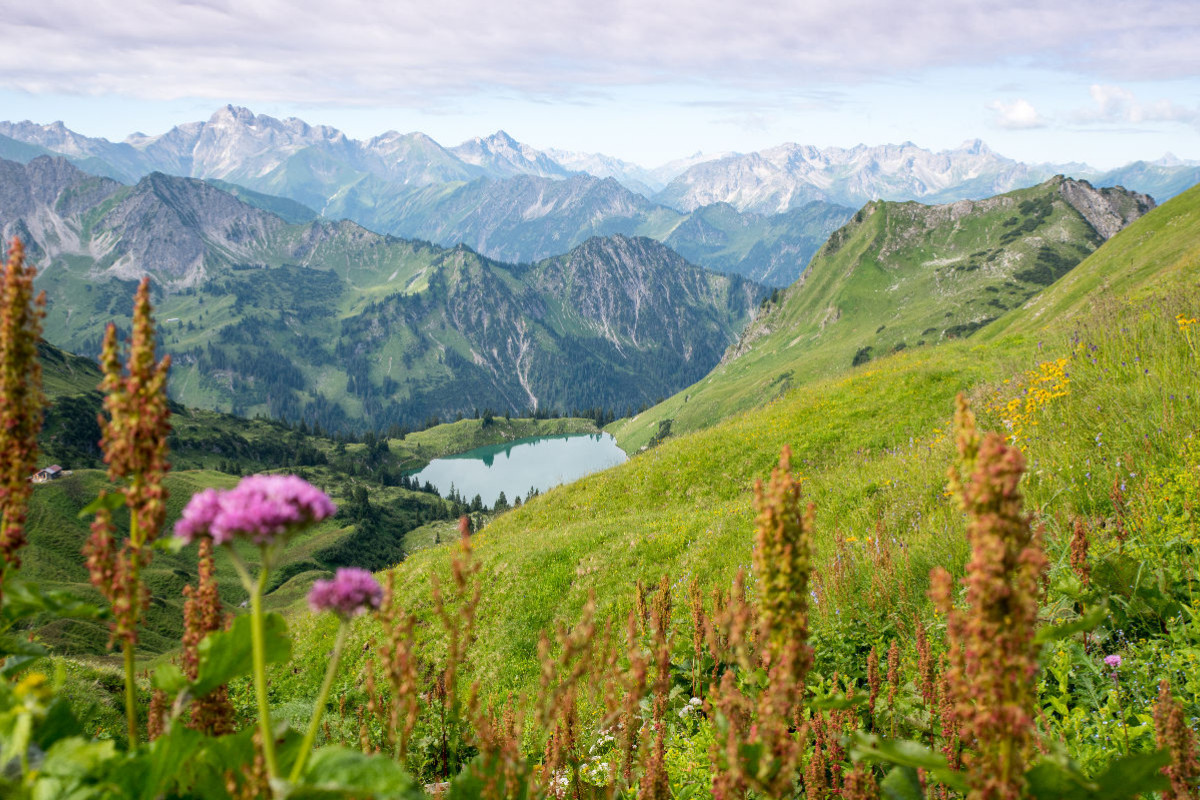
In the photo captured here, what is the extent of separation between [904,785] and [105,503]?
145 inches

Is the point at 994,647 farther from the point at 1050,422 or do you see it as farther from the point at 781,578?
the point at 1050,422

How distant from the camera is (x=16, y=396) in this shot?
9.05 ft

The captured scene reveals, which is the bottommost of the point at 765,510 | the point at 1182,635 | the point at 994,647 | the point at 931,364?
the point at 1182,635

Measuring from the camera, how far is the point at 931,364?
2617cm

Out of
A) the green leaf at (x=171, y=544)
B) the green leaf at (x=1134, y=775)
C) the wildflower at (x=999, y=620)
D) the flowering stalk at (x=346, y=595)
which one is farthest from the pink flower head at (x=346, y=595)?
the green leaf at (x=1134, y=775)

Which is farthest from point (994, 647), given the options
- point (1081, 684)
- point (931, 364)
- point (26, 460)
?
point (931, 364)

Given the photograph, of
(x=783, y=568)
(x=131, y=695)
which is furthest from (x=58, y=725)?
(x=783, y=568)

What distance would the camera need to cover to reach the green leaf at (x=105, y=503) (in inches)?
102

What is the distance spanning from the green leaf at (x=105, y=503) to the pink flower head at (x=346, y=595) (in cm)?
89

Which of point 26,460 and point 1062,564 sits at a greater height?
point 26,460

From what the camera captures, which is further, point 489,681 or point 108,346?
point 489,681

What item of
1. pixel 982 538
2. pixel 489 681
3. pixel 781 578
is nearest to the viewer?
pixel 982 538

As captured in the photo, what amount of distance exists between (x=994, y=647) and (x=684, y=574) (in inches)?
497

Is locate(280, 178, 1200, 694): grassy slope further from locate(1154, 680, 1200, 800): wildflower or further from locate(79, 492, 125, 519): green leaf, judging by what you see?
locate(79, 492, 125, 519): green leaf
